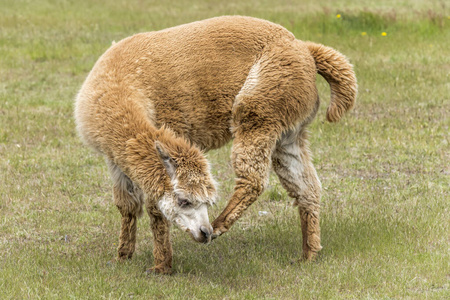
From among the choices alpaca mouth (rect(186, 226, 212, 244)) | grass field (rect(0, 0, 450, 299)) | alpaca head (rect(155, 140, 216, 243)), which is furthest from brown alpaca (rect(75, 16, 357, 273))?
grass field (rect(0, 0, 450, 299))

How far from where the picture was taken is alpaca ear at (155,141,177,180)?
15.2 ft

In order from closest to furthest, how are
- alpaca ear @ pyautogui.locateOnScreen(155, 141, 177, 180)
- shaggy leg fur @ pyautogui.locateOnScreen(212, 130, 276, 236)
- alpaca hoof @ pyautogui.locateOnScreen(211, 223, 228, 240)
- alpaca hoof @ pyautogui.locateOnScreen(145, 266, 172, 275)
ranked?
1. alpaca ear @ pyautogui.locateOnScreen(155, 141, 177, 180)
2. alpaca hoof @ pyautogui.locateOnScreen(211, 223, 228, 240)
3. shaggy leg fur @ pyautogui.locateOnScreen(212, 130, 276, 236)
4. alpaca hoof @ pyautogui.locateOnScreen(145, 266, 172, 275)

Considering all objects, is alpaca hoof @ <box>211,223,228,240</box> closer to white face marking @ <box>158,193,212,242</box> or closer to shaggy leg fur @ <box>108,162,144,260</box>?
white face marking @ <box>158,193,212,242</box>

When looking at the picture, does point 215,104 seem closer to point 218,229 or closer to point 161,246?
point 218,229

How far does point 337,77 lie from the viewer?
5676 millimetres

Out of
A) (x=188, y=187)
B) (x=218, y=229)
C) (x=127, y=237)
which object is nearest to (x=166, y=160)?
(x=188, y=187)

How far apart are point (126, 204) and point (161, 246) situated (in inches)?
20.1

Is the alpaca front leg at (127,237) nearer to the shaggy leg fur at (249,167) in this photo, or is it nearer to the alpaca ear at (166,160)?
the shaggy leg fur at (249,167)

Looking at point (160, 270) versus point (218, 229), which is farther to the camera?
point (160, 270)

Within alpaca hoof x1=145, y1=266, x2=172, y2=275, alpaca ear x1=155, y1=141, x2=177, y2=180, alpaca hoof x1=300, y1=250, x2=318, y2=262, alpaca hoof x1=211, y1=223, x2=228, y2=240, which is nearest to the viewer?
alpaca ear x1=155, y1=141, x2=177, y2=180

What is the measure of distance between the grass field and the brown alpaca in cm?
47

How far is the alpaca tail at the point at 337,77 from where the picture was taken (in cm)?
568

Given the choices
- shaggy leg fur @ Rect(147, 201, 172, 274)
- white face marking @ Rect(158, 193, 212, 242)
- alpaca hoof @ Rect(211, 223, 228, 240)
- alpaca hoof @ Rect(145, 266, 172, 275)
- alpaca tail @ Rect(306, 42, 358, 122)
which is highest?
alpaca tail @ Rect(306, 42, 358, 122)

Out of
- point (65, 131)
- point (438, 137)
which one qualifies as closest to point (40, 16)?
point (65, 131)
